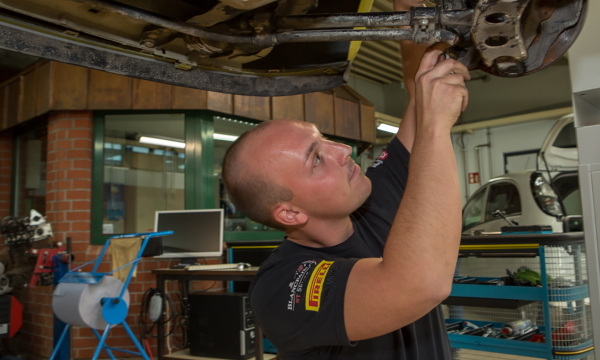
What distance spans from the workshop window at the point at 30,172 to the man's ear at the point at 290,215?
4.66 m

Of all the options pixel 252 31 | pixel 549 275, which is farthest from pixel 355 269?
pixel 549 275

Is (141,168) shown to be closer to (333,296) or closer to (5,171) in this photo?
(5,171)

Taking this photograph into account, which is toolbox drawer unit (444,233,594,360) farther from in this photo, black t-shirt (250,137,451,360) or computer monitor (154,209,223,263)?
computer monitor (154,209,223,263)

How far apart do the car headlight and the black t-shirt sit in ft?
13.9

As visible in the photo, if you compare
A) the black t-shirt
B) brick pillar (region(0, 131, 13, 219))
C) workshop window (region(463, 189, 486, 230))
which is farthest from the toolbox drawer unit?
brick pillar (region(0, 131, 13, 219))

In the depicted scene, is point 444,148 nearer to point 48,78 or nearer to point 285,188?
point 285,188

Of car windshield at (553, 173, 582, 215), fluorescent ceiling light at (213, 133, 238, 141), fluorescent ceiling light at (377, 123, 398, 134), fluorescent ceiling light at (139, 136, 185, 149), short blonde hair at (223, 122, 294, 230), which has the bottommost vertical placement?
short blonde hair at (223, 122, 294, 230)

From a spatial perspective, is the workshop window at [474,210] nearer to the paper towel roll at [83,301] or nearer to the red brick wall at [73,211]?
the red brick wall at [73,211]

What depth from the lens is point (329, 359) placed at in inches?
43.0

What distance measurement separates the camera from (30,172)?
18.0 feet

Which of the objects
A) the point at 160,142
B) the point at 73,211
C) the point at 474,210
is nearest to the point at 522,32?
the point at 73,211

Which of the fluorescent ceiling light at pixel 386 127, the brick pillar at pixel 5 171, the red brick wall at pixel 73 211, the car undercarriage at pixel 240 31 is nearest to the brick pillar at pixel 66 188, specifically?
the red brick wall at pixel 73 211

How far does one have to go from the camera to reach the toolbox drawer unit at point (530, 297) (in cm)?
290

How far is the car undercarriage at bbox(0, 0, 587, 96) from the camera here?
99cm
